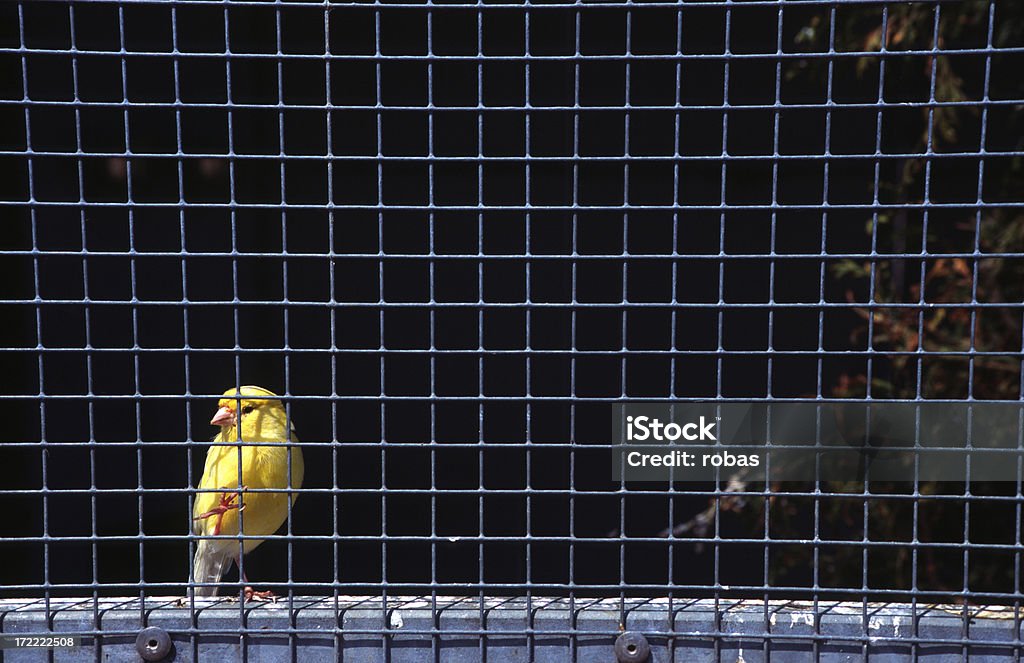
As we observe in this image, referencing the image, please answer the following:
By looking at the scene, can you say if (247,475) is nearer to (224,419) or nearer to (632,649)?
(224,419)

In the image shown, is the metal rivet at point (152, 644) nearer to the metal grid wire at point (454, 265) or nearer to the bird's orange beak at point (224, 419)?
the bird's orange beak at point (224, 419)

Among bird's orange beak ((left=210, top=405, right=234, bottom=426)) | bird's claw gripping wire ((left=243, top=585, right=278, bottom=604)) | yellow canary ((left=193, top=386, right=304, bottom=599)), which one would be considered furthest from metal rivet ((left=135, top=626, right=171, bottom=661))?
bird's orange beak ((left=210, top=405, right=234, bottom=426))

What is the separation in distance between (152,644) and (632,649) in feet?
2.46

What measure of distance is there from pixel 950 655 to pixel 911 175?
149 cm

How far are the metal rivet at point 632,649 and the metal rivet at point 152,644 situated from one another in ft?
2.33

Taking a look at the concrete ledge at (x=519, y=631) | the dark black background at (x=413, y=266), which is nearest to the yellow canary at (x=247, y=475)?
the concrete ledge at (x=519, y=631)

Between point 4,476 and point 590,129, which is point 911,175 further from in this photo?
point 4,476

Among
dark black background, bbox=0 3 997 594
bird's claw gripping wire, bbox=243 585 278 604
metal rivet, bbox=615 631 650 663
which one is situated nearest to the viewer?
metal rivet, bbox=615 631 650 663

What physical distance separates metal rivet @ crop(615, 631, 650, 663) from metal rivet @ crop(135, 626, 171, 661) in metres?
0.71

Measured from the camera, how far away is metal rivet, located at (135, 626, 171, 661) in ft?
5.43

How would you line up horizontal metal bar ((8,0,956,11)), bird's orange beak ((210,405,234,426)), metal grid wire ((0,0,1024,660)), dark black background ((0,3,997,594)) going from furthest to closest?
dark black background ((0,3,997,594)) < metal grid wire ((0,0,1024,660)) < bird's orange beak ((210,405,234,426)) < horizontal metal bar ((8,0,956,11))

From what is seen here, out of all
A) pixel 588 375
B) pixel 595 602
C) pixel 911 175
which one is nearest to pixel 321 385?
pixel 588 375

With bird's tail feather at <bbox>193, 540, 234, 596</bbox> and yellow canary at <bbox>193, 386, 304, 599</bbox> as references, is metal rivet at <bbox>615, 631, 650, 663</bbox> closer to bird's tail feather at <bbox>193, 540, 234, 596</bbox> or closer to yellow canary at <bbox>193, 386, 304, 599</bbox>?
yellow canary at <bbox>193, 386, 304, 599</bbox>

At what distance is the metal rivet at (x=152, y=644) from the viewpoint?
5.43ft
